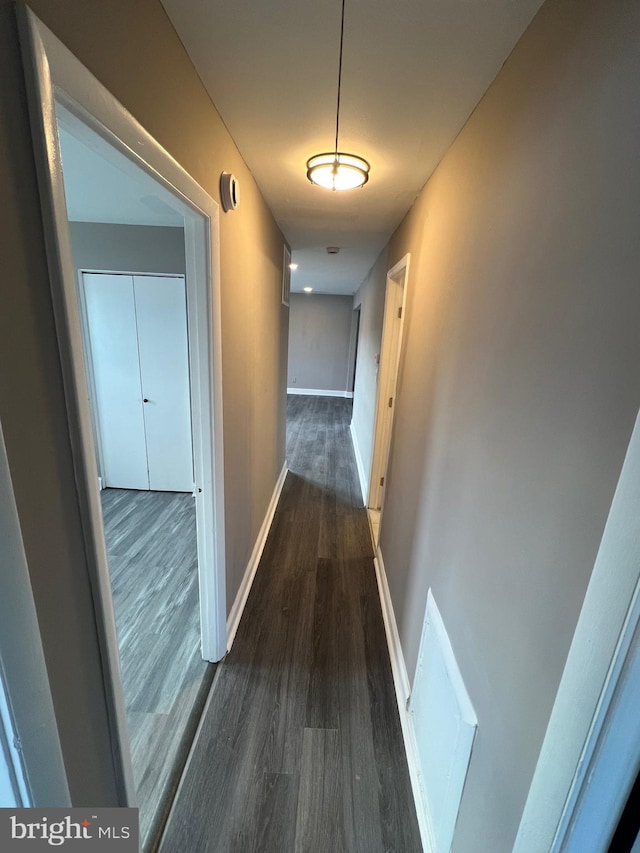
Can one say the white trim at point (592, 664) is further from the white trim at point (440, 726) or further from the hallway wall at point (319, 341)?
the hallway wall at point (319, 341)

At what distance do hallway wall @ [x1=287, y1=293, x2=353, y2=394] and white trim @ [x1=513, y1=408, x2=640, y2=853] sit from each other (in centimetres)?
794

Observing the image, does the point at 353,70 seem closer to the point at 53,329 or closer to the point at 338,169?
the point at 338,169

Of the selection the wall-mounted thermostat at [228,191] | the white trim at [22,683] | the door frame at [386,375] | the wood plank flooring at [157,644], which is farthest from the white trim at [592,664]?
the door frame at [386,375]

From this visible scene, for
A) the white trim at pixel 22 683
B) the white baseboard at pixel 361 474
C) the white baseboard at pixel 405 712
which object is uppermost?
the white trim at pixel 22 683

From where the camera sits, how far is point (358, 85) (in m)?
1.11

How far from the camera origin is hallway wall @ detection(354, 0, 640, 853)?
56cm

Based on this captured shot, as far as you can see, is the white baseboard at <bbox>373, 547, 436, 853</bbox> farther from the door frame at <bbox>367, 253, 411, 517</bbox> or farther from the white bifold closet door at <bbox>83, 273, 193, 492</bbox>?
the white bifold closet door at <bbox>83, 273, 193, 492</bbox>

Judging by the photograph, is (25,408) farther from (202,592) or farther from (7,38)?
(202,592)

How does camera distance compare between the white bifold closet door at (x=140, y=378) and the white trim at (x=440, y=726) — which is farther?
the white bifold closet door at (x=140, y=378)

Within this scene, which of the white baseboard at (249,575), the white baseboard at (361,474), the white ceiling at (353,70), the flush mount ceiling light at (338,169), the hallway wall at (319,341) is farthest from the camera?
the hallway wall at (319,341)

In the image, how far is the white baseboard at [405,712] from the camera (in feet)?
3.92

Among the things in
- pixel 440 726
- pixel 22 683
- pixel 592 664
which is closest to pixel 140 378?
pixel 22 683

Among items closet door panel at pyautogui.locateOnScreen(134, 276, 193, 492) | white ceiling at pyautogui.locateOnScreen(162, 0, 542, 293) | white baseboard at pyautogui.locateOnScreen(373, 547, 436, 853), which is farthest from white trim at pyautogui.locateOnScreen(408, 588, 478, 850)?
closet door panel at pyautogui.locateOnScreen(134, 276, 193, 492)

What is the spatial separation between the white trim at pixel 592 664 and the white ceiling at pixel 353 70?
108 cm
